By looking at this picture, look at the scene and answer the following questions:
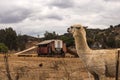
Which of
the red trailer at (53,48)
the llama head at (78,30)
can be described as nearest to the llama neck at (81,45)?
the llama head at (78,30)

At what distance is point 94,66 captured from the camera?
423 inches

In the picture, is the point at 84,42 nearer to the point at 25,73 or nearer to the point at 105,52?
the point at 105,52

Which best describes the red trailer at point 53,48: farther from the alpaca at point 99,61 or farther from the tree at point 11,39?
the alpaca at point 99,61

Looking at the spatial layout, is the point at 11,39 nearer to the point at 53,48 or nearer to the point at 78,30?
the point at 53,48

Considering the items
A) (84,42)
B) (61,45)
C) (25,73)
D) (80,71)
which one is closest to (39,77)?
(25,73)

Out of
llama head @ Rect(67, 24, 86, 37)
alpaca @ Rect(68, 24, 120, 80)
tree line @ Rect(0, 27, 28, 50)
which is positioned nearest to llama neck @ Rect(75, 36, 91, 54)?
alpaca @ Rect(68, 24, 120, 80)

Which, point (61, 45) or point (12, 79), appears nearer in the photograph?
point (12, 79)

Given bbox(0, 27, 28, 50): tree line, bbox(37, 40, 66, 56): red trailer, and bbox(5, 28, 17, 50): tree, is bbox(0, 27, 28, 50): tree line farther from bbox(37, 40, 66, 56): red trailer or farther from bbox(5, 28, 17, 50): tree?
bbox(37, 40, 66, 56): red trailer

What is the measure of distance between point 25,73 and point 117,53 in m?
4.86

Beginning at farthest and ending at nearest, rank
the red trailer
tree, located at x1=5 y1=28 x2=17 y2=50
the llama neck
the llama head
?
tree, located at x1=5 y1=28 x2=17 y2=50, the red trailer, the llama head, the llama neck

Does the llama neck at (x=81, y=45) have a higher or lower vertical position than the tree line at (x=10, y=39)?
lower

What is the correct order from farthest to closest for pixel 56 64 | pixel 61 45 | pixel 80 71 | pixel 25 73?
pixel 61 45
pixel 56 64
pixel 80 71
pixel 25 73

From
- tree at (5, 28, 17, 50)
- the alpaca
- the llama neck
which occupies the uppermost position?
tree at (5, 28, 17, 50)

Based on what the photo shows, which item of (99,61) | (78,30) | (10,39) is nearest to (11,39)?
(10,39)
